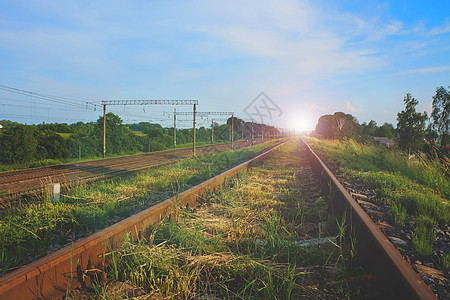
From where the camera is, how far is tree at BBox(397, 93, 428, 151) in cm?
3794

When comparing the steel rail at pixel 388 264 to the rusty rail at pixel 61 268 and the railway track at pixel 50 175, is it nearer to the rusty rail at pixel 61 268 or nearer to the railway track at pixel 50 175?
the rusty rail at pixel 61 268

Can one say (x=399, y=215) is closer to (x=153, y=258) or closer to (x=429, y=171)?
(x=153, y=258)

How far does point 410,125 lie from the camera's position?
127 feet

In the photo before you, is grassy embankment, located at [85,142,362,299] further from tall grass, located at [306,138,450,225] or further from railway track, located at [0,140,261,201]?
railway track, located at [0,140,261,201]

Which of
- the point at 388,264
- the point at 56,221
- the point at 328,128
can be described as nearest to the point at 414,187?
the point at 388,264

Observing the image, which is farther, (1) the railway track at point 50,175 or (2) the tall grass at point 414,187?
(1) the railway track at point 50,175

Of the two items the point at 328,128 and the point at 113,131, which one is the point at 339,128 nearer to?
the point at 328,128

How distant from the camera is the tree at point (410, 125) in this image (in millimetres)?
37938

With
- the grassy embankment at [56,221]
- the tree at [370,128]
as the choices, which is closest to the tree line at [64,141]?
the grassy embankment at [56,221]

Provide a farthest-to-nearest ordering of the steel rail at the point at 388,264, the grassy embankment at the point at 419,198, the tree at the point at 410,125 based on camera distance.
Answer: the tree at the point at 410,125
the grassy embankment at the point at 419,198
the steel rail at the point at 388,264

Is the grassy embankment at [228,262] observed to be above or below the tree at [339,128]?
below

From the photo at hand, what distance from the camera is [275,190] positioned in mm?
5645

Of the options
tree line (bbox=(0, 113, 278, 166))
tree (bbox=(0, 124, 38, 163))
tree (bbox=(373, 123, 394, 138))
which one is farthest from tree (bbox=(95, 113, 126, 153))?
tree (bbox=(373, 123, 394, 138))

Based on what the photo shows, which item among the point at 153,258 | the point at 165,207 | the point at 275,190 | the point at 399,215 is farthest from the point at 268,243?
the point at 275,190
